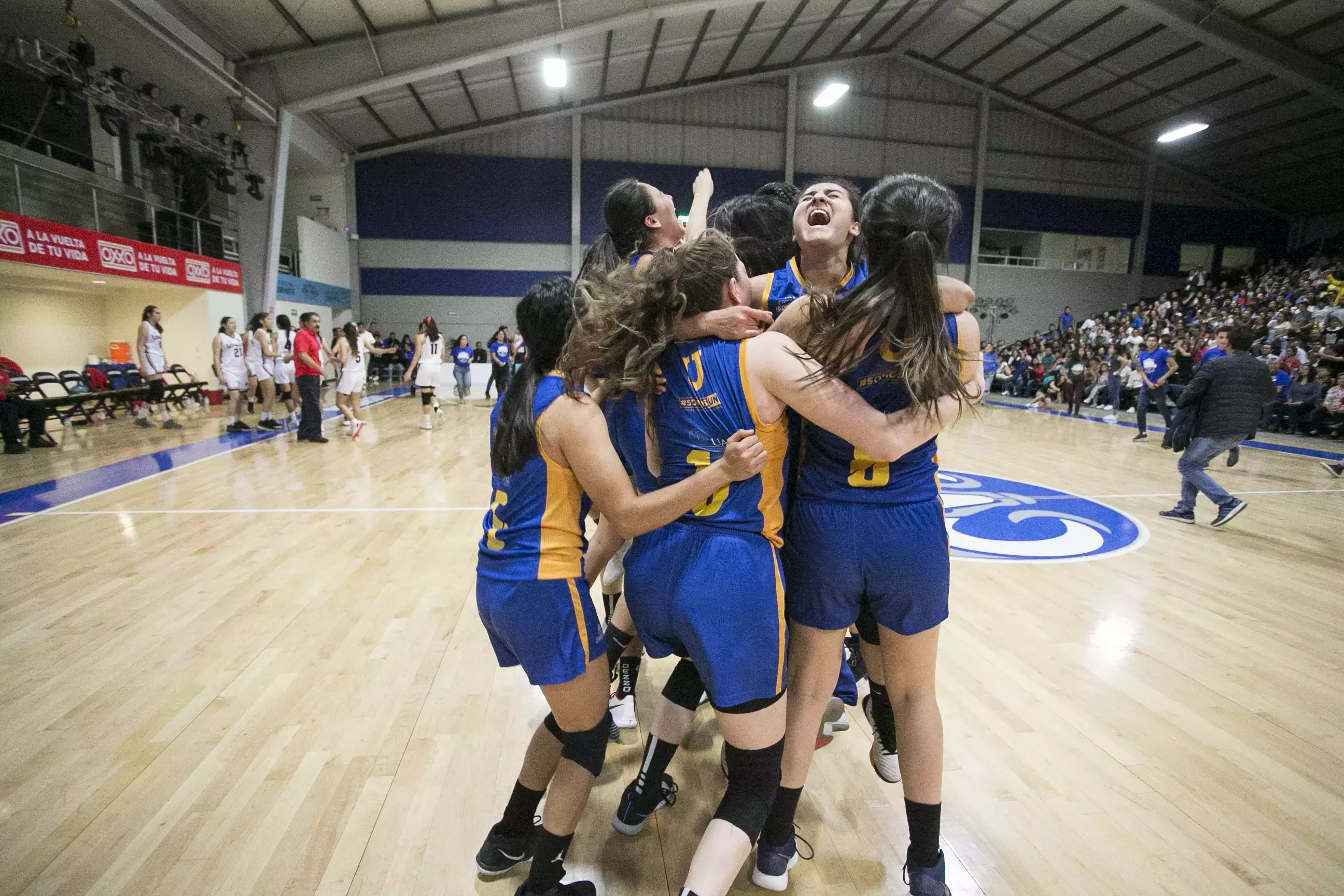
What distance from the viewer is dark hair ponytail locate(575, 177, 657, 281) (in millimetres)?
2096

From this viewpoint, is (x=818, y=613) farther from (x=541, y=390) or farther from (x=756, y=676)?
(x=541, y=390)

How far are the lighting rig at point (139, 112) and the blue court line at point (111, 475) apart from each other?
5211 mm

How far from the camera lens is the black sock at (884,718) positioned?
201 cm

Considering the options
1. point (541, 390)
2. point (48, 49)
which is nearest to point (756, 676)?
point (541, 390)

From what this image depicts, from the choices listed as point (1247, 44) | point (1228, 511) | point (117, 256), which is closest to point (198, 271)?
point (117, 256)

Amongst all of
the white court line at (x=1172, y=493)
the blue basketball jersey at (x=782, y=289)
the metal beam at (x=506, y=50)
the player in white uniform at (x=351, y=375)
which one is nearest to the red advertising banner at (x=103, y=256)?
the metal beam at (x=506, y=50)

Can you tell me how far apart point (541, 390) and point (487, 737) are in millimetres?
1467

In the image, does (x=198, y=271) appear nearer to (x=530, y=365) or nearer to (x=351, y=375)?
(x=351, y=375)

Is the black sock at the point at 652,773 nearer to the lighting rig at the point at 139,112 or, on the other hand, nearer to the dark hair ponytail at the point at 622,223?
the dark hair ponytail at the point at 622,223

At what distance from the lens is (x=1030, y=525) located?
16.6ft

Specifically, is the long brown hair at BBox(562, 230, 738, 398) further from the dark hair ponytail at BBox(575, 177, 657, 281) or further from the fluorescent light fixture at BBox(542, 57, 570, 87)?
the fluorescent light fixture at BBox(542, 57, 570, 87)

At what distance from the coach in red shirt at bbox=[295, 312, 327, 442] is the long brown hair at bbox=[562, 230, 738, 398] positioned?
23.9ft

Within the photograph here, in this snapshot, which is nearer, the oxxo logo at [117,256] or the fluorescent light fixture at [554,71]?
the oxxo logo at [117,256]

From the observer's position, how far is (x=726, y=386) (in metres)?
1.38
